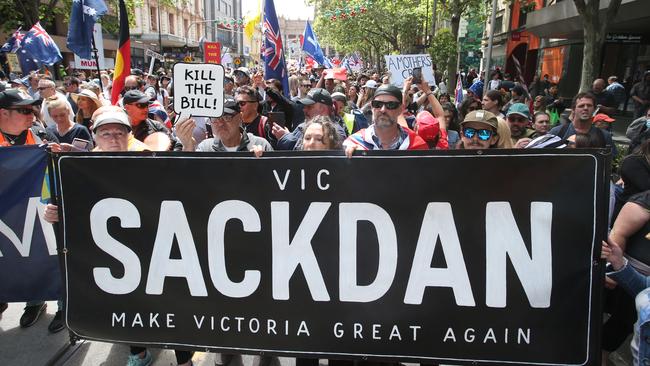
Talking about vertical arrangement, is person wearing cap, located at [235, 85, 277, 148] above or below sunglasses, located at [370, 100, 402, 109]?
below

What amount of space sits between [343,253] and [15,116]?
3.15 metres

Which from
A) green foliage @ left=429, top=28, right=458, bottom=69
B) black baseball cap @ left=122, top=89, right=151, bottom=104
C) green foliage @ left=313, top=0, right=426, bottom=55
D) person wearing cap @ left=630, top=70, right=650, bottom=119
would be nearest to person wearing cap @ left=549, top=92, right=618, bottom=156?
black baseball cap @ left=122, top=89, right=151, bottom=104

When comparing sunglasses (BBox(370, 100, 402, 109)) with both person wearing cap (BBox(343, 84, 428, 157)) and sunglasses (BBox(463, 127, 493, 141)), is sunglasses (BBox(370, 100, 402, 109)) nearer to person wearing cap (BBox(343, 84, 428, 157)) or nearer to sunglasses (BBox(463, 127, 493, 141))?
person wearing cap (BBox(343, 84, 428, 157))

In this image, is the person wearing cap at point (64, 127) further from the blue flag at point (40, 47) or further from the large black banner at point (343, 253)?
the blue flag at point (40, 47)

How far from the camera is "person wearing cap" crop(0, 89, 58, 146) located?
3.64 metres

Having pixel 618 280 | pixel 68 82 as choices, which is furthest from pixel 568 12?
pixel 618 280

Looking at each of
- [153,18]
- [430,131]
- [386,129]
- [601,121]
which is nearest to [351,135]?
[386,129]

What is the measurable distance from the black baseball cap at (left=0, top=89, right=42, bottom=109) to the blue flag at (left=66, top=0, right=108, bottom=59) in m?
3.24

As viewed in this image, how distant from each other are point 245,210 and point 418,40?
122ft

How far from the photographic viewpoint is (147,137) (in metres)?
4.26

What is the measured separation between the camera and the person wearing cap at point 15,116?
3.64 m

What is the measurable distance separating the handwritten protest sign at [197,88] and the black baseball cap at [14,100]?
4.36 ft

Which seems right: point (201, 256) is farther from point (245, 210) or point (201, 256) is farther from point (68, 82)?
point (68, 82)

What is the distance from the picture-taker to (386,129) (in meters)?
3.53
